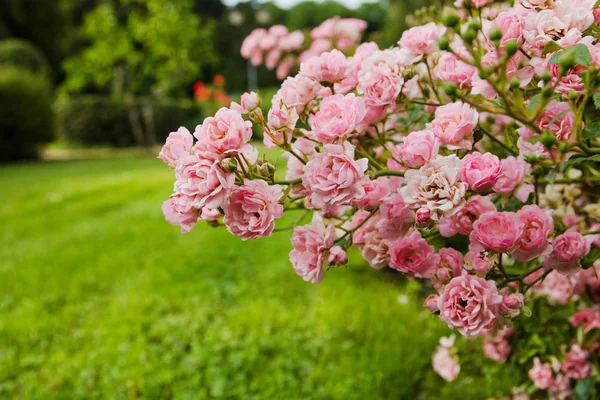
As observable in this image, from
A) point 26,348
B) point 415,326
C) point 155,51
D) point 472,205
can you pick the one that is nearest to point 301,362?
point 415,326

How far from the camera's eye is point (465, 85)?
3.61 feet

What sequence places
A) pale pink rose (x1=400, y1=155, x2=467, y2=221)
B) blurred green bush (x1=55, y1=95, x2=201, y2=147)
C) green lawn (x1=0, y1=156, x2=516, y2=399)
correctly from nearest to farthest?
1. pale pink rose (x1=400, y1=155, x2=467, y2=221)
2. green lawn (x1=0, y1=156, x2=516, y2=399)
3. blurred green bush (x1=55, y1=95, x2=201, y2=147)

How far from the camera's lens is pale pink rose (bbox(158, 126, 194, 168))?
3.20 feet

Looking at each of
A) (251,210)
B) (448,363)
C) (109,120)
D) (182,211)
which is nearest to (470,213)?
(251,210)

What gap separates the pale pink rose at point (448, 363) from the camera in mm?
1772

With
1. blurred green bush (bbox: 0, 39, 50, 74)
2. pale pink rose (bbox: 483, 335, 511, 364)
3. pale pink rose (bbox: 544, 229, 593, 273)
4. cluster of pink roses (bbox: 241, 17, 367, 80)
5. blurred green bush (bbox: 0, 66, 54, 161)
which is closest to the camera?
pale pink rose (bbox: 544, 229, 593, 273)

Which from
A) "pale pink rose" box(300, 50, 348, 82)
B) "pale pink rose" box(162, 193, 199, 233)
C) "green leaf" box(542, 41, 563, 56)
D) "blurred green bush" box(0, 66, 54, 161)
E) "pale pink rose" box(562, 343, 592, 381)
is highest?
"green leaf" box(542, 41, 563, 56)

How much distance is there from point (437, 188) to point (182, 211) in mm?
423

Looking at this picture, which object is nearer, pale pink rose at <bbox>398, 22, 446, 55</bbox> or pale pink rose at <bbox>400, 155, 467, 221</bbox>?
pale pink rose at <bbox>400, 155, 467, 221</bbox>

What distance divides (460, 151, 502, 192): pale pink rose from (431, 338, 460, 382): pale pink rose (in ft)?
3.57

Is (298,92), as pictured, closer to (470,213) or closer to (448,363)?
(470,213)

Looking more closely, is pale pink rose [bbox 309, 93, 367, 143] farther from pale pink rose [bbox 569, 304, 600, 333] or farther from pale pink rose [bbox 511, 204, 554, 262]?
pale pink rose [bbox 569, 304, 600, 333]

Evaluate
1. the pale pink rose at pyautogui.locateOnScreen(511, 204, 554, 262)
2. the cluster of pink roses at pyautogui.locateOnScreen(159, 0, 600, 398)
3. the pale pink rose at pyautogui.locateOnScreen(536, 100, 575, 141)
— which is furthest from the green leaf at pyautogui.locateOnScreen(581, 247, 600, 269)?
the pale pink rose at pyautogui.locateOnScreen(536, 100, 575, 141)

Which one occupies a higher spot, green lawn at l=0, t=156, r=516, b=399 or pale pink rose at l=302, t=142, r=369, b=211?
pale pink rose at l=302, t=142, r=369, b=211
